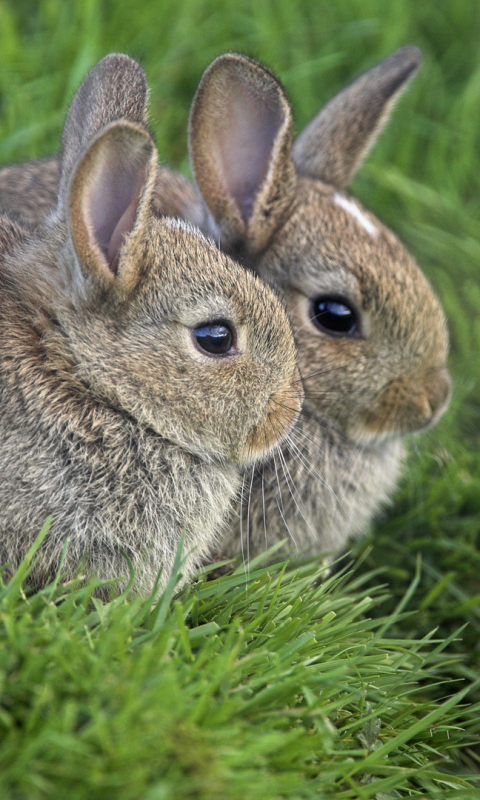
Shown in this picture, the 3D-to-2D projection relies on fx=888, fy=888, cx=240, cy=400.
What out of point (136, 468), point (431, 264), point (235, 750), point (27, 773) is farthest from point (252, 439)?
point (431, 264)

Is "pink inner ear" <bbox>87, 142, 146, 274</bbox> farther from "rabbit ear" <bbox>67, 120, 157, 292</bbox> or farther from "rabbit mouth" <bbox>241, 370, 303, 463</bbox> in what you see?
"rabbit mouth" <bbox>241, 370, 303, 463</bbox>

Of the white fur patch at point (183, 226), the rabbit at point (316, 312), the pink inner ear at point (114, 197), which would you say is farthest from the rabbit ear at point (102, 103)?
the rabbit at point (316, 312)

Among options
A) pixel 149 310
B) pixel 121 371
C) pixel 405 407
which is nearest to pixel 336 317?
pixel 405 407

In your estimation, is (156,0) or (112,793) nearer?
(112,793)

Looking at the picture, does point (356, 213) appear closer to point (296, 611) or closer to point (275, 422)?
point (275, 422)

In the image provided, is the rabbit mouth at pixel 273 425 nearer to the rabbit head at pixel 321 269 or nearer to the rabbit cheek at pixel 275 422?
the rabbit cheek at pixel 275 422

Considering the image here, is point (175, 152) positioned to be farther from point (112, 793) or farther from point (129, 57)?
point (112, 793)
